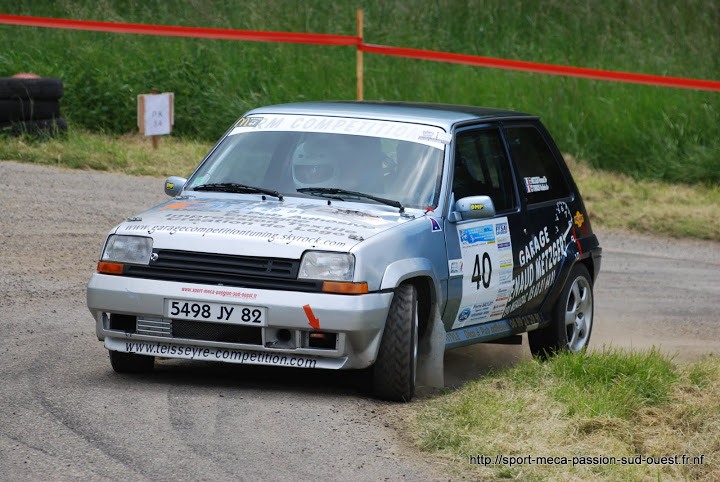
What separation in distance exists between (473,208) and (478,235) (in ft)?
1.02

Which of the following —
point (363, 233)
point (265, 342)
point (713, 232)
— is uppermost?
point (363, 233)

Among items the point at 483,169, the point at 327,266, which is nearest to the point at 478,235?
the point at 483,169

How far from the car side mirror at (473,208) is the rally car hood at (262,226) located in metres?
0.42

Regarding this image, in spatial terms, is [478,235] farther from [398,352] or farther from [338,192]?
[398,352]

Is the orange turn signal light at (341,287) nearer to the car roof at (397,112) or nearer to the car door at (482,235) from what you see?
the car door at (482,235)

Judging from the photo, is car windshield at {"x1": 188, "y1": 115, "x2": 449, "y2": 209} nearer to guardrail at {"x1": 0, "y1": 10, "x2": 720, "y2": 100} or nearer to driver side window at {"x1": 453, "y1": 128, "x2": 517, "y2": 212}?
driver side window at {"x1": 453, "y1": 128, "x2": 517, "y2": 212}

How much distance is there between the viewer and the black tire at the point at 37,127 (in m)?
14.8

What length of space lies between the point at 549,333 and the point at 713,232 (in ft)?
21.5

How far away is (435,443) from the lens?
5.34 m

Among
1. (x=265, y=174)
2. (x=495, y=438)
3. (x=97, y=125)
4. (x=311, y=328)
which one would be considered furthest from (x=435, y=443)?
(x=97, y=125)

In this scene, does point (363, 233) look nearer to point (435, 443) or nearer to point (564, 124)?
point (435, 443)

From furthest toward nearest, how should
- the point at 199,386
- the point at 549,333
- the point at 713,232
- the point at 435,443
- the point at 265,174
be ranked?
the point at 713,232, the point at 549,333, the point at 265,174, the point at 199,386, the point at 435,443

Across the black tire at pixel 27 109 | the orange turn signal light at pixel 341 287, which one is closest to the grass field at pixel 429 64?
the black tire at pixel 27 109

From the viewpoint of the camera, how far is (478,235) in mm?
6906
